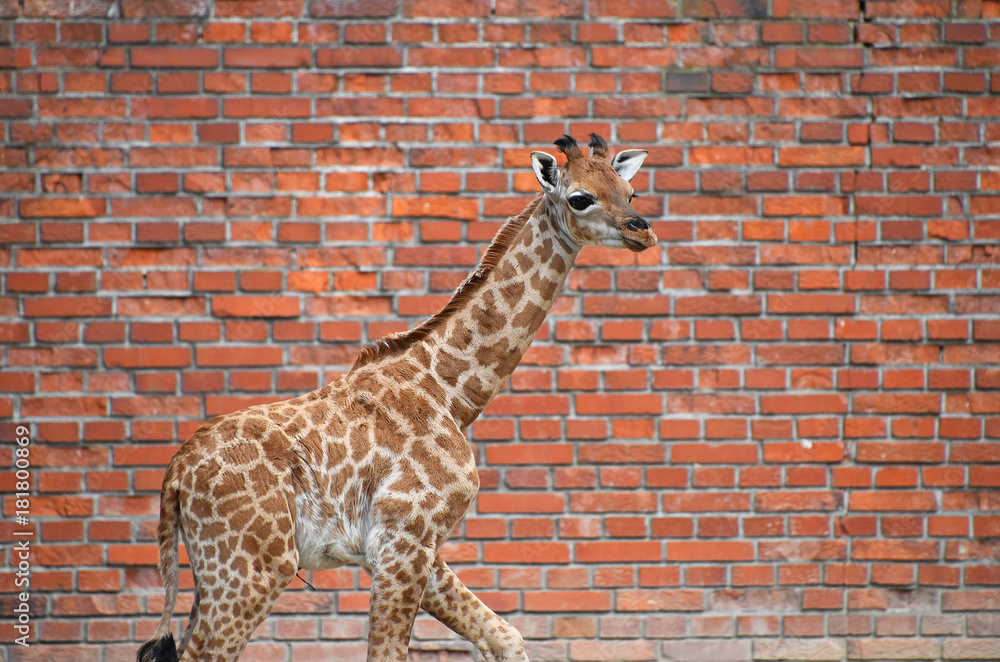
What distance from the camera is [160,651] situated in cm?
253

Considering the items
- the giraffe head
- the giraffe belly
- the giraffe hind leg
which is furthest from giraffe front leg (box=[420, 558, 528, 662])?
the giraffe head

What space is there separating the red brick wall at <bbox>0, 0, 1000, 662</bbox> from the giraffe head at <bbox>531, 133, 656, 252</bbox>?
1441 millimetres

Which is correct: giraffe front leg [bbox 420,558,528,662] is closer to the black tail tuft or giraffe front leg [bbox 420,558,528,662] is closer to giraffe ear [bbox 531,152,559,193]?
the black tail tuft

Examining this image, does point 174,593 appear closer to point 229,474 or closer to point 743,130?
point 229,474

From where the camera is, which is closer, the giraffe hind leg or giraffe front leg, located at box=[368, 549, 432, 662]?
the giraffe hind leg

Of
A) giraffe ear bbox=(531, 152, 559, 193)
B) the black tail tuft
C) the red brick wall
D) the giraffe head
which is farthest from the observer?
the red brick wall

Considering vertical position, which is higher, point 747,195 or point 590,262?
point 747,195

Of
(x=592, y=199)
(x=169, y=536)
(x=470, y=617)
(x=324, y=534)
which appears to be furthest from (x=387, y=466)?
(x=592, y=199)

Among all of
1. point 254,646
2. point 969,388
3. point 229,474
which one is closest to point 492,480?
point 254,646

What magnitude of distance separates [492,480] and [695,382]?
42.4 inches

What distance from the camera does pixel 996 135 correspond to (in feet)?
14.0

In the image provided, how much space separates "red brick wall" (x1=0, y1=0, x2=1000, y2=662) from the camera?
4.16 metres

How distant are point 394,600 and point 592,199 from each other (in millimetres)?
1355

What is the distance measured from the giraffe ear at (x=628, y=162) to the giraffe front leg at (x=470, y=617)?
140 centimetres
